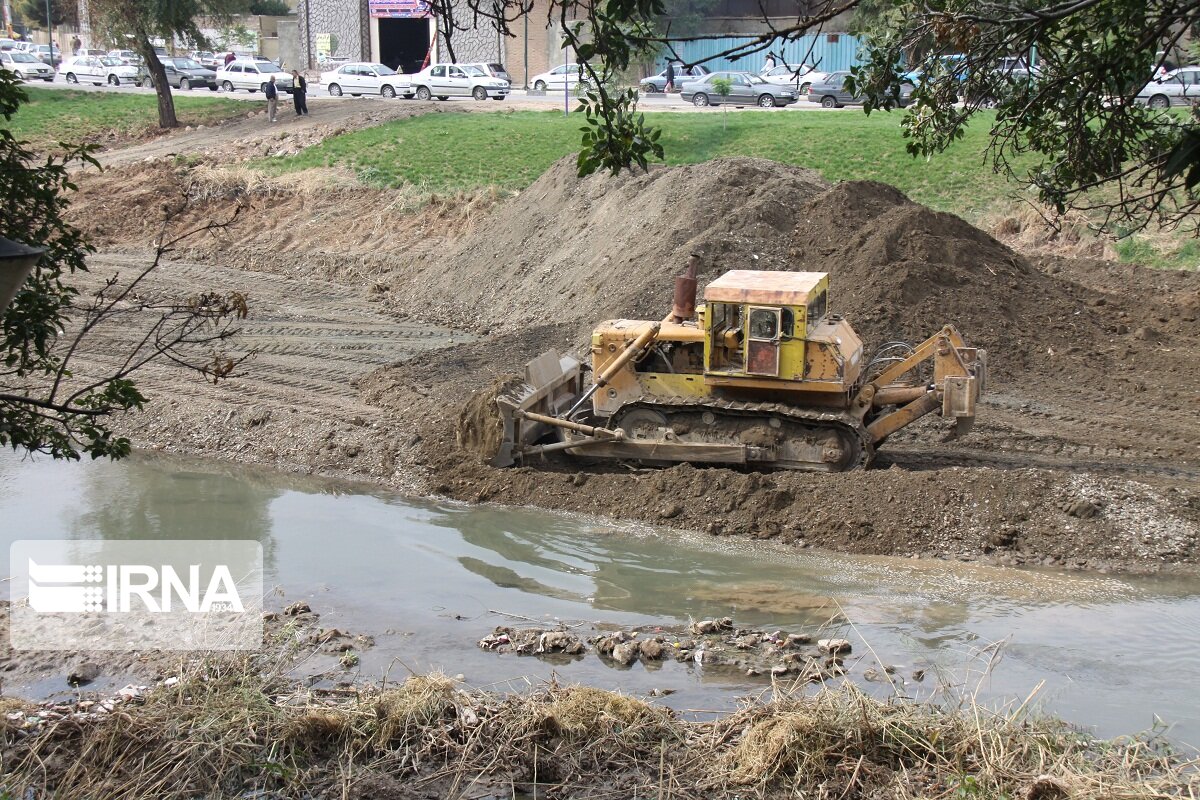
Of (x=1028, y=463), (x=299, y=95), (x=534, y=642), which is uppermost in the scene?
(x=299, y=95)

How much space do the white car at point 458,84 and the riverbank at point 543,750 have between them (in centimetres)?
3723

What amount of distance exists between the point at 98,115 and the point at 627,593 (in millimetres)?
34369

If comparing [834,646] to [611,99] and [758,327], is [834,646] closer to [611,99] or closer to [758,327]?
[758,327]

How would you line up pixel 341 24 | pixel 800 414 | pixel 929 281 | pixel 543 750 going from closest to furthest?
pixel 543 750 < pixel 800 414 < pixel 929 281 < pixel 341 24

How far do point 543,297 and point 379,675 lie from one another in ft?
44.1

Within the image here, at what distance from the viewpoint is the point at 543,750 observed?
7.68m

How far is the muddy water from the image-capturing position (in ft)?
31.1

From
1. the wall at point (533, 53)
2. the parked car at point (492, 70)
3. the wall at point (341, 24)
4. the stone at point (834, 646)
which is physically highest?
the wall at point (341, 24)

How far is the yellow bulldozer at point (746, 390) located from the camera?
13.2m

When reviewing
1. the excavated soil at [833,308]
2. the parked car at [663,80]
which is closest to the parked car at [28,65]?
the parked car at [663,80]

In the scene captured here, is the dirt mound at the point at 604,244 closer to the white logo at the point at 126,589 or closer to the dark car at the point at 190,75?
the white logo at the point at 126,589

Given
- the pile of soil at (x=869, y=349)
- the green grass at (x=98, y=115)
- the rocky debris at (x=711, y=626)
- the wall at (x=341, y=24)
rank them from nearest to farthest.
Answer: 1. the rocky debris at (x=711, y=626)
2. the pile of soil at (x=869, y=349)
3. the green grass at (x=98, y=115)
4. the wall at (x=341, y=24)

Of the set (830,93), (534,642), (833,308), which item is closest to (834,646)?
(534,642)

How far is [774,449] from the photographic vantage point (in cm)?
1366
